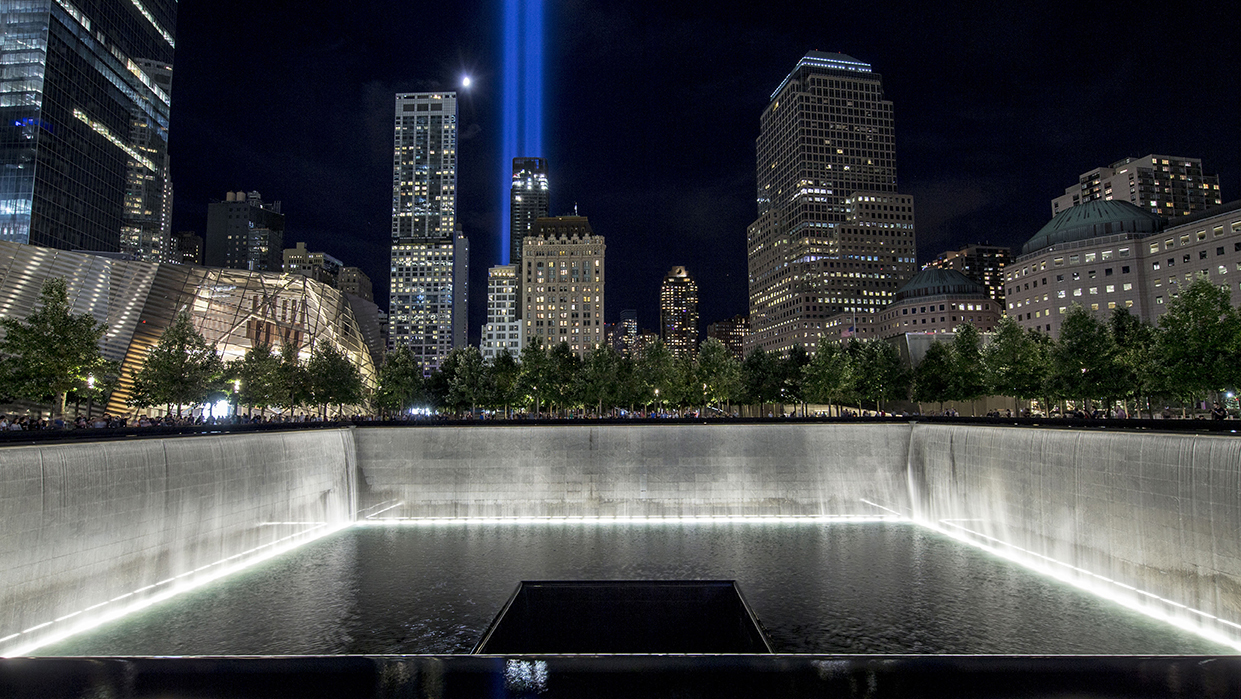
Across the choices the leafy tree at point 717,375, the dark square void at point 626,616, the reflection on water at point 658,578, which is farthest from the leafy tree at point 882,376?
the dark square void at point 626,616

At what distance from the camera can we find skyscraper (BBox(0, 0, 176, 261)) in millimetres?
105812

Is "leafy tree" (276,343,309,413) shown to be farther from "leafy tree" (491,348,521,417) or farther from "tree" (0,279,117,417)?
"leafy tree" (491,348,521,417)

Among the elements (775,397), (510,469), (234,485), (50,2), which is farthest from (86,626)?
(50,2)

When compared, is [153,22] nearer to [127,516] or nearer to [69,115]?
[69,115]

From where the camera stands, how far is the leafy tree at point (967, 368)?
65.8 metres

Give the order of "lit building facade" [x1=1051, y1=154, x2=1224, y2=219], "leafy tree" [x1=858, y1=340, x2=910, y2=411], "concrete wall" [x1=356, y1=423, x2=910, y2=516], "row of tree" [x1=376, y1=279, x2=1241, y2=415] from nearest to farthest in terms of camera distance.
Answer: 1. "concrete wall" [x1=356, y1=423, x2=910, y2=516]
2. "row of tree" [x1=376, y1=279, x2=1241, y2=415]
3. "leafy tree" [x1=858, y1=340, x2=910, y2=411]
4. "lit building facade" [x1=1051, y1=154, x2=1224, y2=219]

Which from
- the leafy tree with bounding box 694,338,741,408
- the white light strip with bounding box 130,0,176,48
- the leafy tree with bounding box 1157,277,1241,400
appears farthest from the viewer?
the white light strip with bounding box 130,0,176,48

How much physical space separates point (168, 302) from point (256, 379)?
13871mm

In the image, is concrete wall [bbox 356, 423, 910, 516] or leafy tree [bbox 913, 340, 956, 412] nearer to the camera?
concrete wall [bbox 356, 423, 910, 516]

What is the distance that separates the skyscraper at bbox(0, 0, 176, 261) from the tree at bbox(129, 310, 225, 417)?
7597 cm

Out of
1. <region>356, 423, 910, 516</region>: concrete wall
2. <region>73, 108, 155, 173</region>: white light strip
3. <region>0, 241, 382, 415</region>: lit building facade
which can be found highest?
<region>73, 108, 155, 173</region>: white light strip

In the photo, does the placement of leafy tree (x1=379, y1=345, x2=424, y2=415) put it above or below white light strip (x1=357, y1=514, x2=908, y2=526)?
above

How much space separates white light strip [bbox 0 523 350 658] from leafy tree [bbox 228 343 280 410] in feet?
82.2

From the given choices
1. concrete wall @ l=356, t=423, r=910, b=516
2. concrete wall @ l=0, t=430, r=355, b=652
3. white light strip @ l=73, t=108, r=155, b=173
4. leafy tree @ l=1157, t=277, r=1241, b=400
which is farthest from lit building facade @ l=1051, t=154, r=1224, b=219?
white light strip @ l=73, t=108, r=155, b=173
